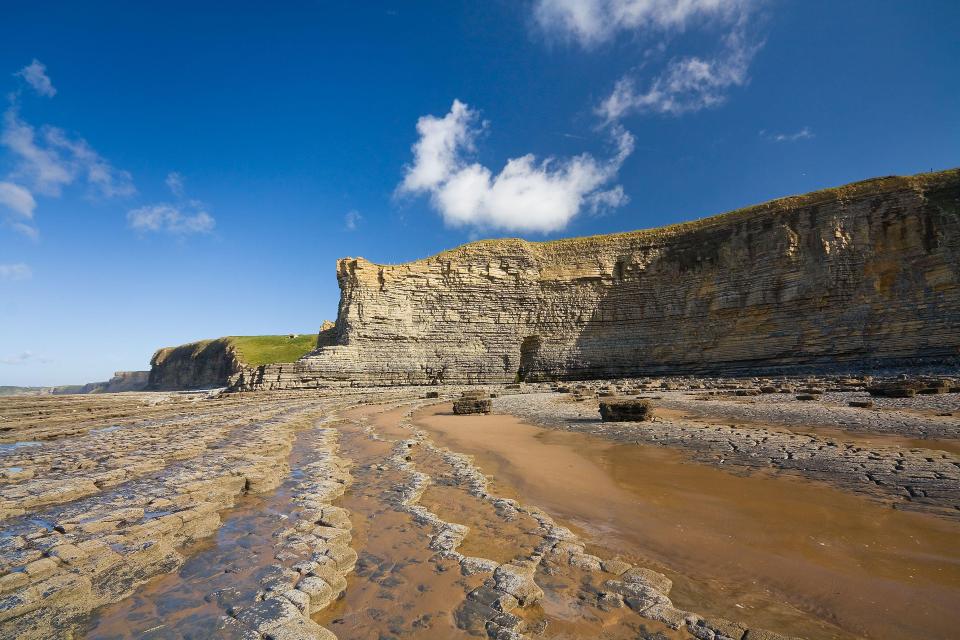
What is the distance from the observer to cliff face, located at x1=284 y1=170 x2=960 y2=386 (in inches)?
1254

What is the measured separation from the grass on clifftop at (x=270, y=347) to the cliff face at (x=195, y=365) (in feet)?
5.94

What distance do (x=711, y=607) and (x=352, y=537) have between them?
3616 mm

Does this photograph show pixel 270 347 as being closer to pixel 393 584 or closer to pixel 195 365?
pixel 195 365

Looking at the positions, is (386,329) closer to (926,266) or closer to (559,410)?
(559,410)

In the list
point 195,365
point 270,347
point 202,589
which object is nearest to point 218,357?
point 195,365

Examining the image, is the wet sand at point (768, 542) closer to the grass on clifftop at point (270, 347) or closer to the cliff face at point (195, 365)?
the grass on clifftop at point (270, 347)

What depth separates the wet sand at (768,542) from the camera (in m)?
3.12

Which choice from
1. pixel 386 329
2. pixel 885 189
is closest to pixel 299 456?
pixel 386 329

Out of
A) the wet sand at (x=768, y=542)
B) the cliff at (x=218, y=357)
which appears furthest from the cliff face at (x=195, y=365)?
the wet sand at (x=768, y=542)

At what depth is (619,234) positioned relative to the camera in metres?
48.5

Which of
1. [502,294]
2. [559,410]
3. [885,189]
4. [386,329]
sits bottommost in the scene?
[559,410]

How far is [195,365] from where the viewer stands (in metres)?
92.6

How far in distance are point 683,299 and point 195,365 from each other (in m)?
98.0

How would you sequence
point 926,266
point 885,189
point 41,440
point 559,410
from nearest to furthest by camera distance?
point 41,440 < point 559,410 < point 926,266 < point 885,189
